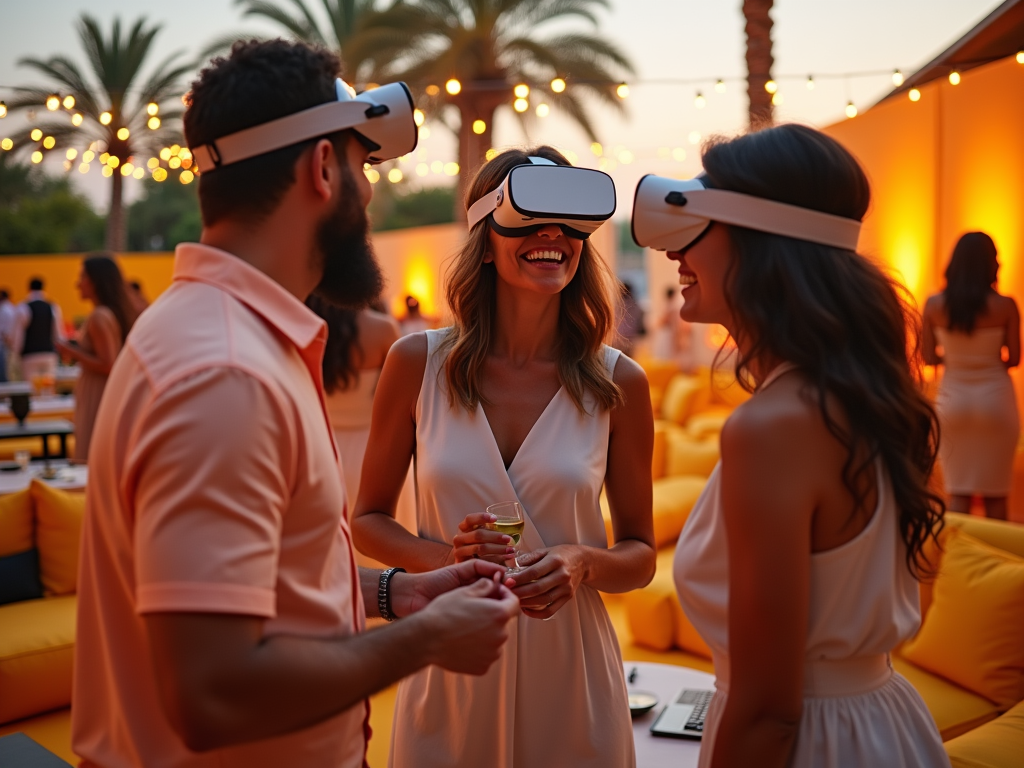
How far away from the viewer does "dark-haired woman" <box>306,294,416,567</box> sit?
4.71 metres

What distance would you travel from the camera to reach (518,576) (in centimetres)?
199

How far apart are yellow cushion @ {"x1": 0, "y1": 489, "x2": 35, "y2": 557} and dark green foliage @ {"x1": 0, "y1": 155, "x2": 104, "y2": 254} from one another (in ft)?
101

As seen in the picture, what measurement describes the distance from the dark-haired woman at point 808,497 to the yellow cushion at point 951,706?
2.18 m

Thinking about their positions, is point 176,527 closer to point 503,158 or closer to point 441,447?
point 441,447

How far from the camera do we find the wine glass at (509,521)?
6.62 feet

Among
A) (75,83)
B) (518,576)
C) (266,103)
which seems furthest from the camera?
(75,83)

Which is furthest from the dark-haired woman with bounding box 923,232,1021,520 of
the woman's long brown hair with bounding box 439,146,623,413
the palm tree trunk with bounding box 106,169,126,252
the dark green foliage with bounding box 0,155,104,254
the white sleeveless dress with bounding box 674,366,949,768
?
the dark green foliage with bounding box 0,155,104,254

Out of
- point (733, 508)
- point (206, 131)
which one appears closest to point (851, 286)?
point (733, 508)

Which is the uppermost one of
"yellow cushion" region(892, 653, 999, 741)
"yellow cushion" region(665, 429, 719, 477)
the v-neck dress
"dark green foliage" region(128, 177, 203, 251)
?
"dark green foliage" region(128, 177, 203, 251)

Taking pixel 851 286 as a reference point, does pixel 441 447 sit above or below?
below

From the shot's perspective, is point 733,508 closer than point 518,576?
Yes

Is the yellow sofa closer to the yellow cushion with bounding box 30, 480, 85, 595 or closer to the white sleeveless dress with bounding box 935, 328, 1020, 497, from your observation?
the yellow cushion with bounding box 30, 480, 85, 595

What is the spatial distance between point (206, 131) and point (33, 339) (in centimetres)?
1347

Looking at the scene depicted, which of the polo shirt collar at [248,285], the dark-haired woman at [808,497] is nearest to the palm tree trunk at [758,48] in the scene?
the dark-haired woman at [808,497]
